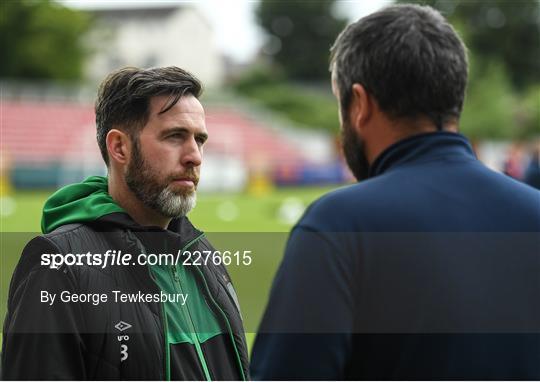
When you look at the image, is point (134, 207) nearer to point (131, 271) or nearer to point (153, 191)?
point (153, 191)

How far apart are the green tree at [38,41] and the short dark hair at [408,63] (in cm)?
4490

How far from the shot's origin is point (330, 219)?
154cm

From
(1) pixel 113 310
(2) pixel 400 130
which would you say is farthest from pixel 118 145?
(2) pixel 400 130

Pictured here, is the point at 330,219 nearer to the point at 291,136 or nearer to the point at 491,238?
the point at 491,238

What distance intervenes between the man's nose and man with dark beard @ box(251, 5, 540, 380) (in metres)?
0.68

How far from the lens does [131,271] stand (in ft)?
7.26

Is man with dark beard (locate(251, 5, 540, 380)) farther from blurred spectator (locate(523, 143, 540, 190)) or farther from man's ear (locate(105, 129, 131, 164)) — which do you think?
blurred spectator (locate(523, 143, 540, 190))

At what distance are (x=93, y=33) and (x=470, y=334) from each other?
54048 millimetres

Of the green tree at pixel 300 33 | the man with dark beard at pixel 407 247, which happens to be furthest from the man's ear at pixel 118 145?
the green tree at pixel 300 33

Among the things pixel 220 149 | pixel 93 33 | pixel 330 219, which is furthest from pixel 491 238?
pixel 93 33

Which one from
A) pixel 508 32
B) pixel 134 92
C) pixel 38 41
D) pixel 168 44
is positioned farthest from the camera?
pixel 168 44

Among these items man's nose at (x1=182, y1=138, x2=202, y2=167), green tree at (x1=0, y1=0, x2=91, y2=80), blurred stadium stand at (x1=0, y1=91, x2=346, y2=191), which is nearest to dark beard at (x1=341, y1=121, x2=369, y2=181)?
man's nose at (x1=182, y1=138, x2=202, y2=167)

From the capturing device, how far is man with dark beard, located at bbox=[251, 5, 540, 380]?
1547 millimetres

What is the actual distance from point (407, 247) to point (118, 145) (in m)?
1.11
